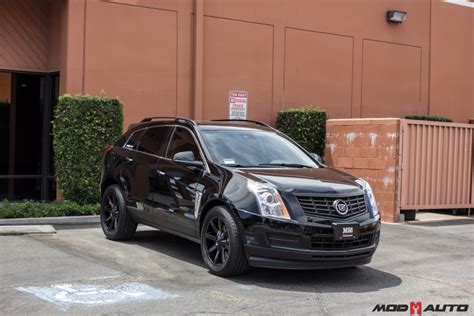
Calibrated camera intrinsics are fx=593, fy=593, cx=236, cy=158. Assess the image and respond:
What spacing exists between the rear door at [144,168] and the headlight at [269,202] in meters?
2.06

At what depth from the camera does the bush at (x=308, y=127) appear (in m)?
14.5

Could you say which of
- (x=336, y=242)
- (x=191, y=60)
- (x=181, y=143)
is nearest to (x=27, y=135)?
(x=191, y=60)

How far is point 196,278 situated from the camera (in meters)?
6.82

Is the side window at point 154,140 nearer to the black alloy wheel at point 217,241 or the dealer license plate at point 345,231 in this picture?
the black alloy wheel at point 217,241

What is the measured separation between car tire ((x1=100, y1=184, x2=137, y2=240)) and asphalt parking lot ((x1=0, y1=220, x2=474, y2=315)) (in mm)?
172

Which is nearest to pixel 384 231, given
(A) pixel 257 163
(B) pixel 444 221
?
(B) pixel 444 221

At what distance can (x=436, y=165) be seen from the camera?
12.8 m

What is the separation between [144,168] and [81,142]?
3761mm

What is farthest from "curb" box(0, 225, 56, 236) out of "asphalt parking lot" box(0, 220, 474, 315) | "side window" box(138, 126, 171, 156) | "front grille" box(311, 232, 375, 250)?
"front grille" box(311, 232, 375, 250)

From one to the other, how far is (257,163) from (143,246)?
7.76ft

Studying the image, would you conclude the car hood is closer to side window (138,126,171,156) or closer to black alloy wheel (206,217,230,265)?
black alloy wheel (206,217,230,265)

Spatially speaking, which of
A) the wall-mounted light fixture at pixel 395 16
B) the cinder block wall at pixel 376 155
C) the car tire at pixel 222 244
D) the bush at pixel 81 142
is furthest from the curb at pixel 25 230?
the wall-mounted light fixture at pixel 395 16

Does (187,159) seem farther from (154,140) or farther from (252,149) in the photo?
(154,140)

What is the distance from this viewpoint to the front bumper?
6348 mm
